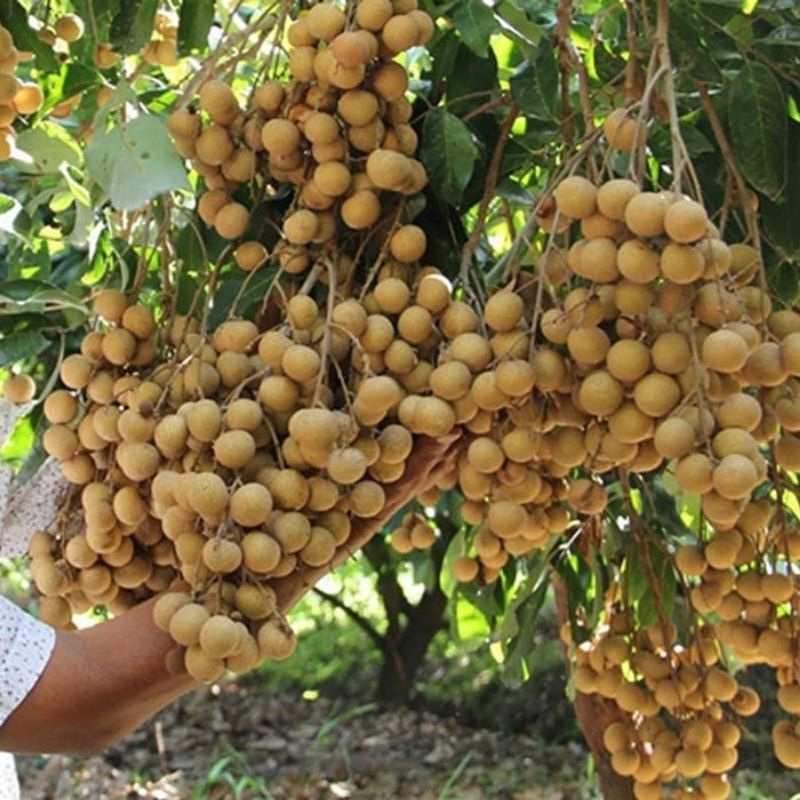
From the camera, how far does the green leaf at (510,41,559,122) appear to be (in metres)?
1.04

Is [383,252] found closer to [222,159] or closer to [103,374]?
[222,159]

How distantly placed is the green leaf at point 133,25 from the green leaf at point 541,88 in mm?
331

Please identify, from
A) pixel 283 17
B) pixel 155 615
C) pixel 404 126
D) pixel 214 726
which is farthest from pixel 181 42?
pixel 214 726

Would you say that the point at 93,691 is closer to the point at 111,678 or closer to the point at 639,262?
the point at 111,678

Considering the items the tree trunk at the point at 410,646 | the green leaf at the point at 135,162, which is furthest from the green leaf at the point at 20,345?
the tree trunk at the point at 410,646

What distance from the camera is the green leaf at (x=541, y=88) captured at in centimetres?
104

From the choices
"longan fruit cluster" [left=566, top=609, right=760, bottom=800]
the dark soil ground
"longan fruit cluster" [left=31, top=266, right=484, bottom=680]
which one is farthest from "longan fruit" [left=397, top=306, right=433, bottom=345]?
the dark soil ground

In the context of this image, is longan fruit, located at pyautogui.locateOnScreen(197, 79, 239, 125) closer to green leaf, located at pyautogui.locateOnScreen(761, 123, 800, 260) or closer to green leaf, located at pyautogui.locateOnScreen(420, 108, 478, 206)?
green leaf, located at pyautogui.locateOnScreen(420, 108, 478, 206)

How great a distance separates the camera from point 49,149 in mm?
1332

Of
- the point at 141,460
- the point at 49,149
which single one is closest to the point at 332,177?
the point at 141,460

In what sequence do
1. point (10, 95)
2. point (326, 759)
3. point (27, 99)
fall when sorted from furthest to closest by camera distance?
1. point (326, 759)
2. point (27, 99)
3. point (10, 95)

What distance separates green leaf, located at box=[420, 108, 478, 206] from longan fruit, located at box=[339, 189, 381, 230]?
5 cm

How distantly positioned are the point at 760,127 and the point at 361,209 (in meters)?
0.29

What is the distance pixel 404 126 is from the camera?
101 cm
